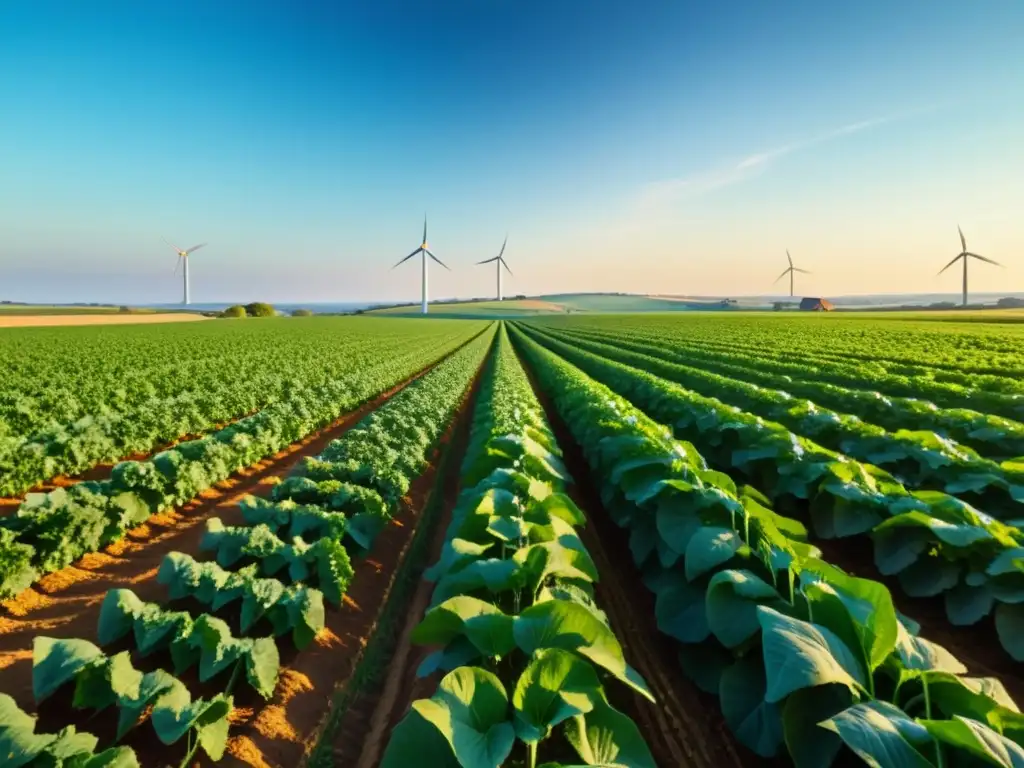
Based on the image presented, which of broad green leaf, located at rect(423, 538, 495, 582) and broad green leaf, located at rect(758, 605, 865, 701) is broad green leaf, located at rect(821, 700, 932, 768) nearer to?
broad green leaf, located at rect(758, 605, 865, 701)

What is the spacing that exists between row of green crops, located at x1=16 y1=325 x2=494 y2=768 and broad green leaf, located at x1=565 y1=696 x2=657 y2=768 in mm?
2113

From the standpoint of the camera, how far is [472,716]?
2.32m

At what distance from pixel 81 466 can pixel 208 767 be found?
8337 millimetres

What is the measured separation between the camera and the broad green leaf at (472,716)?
2.03 m

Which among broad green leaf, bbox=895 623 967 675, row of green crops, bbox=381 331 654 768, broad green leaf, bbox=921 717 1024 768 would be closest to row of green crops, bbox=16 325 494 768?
row of green crops, bbox=381 331 654 768

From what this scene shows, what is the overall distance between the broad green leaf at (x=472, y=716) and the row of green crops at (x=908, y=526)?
3.75 meters

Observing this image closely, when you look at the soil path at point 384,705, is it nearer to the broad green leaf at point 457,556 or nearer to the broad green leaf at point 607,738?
the broad green leaf at point 457,556

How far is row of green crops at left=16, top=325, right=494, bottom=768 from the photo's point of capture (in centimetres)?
304

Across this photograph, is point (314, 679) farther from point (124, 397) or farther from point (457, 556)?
point (124, 397)

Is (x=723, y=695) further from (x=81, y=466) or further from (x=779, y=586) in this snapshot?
(x=81, y=466)

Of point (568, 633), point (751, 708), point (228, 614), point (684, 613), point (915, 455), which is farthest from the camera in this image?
point (915, 455)

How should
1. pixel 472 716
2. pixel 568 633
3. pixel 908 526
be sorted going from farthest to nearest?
1. pixel 908 526
2. pixel 568 633
3. pixel 472 716

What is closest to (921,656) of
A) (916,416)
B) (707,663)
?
(707,663)

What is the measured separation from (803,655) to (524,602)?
6.18 ft
